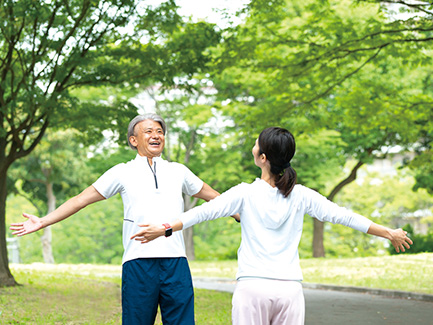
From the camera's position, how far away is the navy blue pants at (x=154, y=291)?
4043 millimetres

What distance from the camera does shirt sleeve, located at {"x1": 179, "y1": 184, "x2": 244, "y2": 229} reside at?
3.29 metres

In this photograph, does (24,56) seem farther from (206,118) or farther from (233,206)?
(206,118)

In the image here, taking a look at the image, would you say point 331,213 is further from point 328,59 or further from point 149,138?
point 328,59

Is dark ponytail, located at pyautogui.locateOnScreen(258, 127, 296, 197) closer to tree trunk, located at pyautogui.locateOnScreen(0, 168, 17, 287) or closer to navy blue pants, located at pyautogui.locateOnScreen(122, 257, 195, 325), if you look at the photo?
navy blue pants, located at pyautogui.locateOnScreen(122, 257, 195, 325)

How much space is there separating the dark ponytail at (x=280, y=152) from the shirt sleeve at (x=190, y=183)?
1.17 meters

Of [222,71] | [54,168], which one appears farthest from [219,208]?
[54,168]

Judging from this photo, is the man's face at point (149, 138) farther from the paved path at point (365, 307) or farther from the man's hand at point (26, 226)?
the paved path at point (365, 307)

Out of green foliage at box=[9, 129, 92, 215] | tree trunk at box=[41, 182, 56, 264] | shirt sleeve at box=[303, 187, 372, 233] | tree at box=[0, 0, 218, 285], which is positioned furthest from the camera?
tree trunk at box=[41, 182, 56, 264]

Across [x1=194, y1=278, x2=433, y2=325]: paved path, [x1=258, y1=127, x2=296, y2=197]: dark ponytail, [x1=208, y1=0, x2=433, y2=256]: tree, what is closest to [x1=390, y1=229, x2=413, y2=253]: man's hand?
[x1=258, y1=127, x2=296, y2=197]: dark ponytail

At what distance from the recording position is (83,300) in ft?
37.7

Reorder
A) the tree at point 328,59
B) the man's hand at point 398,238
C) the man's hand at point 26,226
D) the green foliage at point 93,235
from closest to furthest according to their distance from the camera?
the man's hand at point 398,238, the man's hand at point 26,226, the tree at point 328,59, the green foliage at point 93,235

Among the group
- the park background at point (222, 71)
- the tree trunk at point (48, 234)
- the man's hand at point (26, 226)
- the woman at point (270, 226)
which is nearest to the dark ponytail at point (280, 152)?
the woman at point (270, 226)

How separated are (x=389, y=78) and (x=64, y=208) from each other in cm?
2349

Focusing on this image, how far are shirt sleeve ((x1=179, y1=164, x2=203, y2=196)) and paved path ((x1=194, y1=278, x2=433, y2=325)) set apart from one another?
5.74 meters
